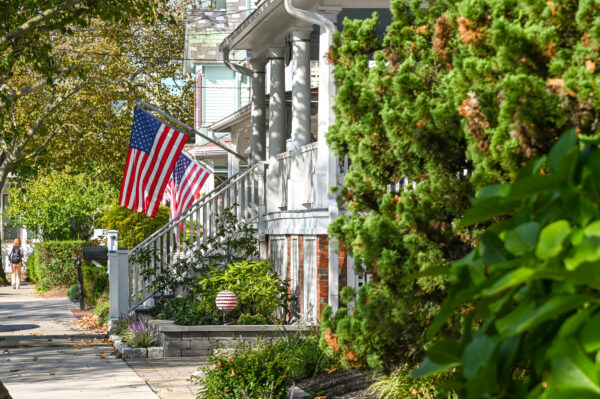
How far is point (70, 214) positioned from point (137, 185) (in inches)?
700

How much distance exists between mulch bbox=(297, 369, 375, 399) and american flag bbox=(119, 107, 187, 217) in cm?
645

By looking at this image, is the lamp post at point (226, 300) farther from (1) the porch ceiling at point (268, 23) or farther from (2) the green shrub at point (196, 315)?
(1) the porch ceiling at point (268, 23)

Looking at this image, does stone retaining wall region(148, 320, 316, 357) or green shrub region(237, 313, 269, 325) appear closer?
stone retaining wall region(148, 320, 316, 357)

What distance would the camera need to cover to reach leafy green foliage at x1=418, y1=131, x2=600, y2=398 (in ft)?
4.78

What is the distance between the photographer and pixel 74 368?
11.3 m

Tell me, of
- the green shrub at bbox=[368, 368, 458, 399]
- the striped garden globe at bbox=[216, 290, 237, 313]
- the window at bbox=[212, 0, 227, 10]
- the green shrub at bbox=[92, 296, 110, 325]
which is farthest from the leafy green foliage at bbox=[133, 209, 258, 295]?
the window at bbox=[212, 0, 227, 10]

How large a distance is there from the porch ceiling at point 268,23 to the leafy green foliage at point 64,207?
17.3 meters

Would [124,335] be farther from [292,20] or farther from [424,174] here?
[424,174]

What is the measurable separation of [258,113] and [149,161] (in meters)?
2.28

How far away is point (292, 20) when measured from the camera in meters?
12.7

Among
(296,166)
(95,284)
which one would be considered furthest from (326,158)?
(95,284)

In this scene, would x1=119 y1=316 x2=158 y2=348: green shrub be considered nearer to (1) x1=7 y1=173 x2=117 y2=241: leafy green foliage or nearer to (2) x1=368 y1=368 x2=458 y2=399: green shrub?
(2) x1=368 y1=368 x2=458 y2=399: green shrub

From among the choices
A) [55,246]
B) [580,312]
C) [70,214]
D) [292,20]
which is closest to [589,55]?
[580,312]

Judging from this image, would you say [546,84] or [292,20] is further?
[292,20]
